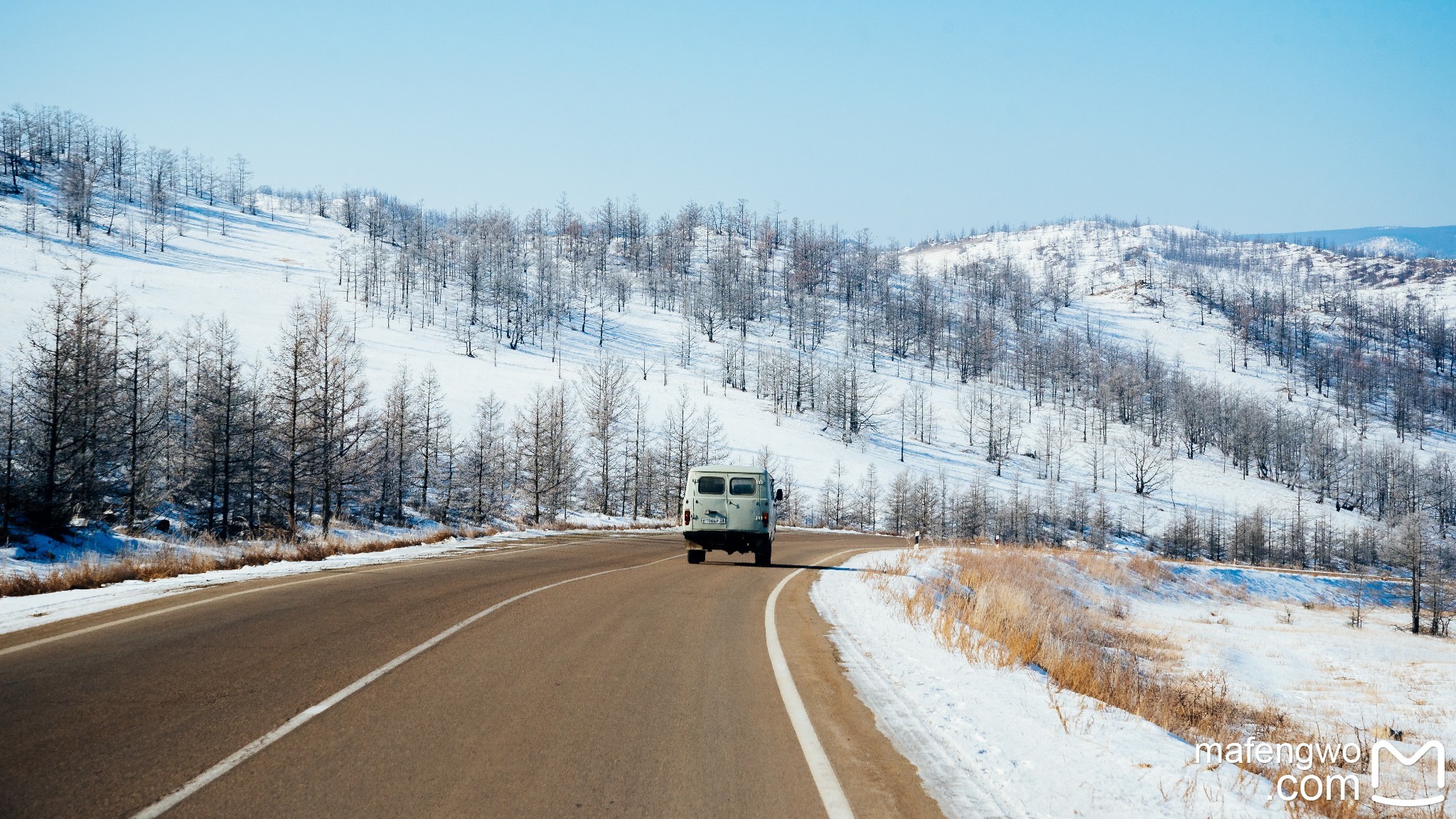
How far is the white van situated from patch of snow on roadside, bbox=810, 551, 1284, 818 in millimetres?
11187

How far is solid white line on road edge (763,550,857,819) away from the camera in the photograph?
4188 mm

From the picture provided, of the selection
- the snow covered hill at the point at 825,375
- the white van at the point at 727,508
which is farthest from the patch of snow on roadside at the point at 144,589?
the snow covered hill at the point at 825,375

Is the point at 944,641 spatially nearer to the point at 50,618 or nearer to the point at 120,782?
the point at 120,782

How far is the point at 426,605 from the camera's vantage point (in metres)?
10.6

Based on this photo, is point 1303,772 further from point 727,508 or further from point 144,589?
point 727,508

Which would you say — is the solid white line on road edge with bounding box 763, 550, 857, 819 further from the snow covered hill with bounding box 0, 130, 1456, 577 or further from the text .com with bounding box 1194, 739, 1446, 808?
the snow covered hill with bounding box 0, 130, 1456, 577

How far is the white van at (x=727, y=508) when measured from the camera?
1975 cm

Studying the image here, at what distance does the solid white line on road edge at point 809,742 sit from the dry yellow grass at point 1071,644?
2318 mm

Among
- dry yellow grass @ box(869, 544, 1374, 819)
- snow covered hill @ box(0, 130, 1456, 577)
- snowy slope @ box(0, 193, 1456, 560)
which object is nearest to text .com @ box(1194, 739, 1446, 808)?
dry yellow grass @ box(869, 544, 1374, 819)

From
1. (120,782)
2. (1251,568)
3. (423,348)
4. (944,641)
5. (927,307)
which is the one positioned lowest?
(1251,568)

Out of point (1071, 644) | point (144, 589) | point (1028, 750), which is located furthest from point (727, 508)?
point (1028, 750)

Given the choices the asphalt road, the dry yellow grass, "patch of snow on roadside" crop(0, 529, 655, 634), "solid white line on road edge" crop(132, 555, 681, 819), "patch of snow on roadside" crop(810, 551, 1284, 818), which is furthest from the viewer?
"patch of snow on roadside" crop(0, 529, 655, 634)

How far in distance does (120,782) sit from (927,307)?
187323 millimetres

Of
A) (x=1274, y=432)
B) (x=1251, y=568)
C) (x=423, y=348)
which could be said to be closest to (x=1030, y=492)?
(x=1251, y=568)
